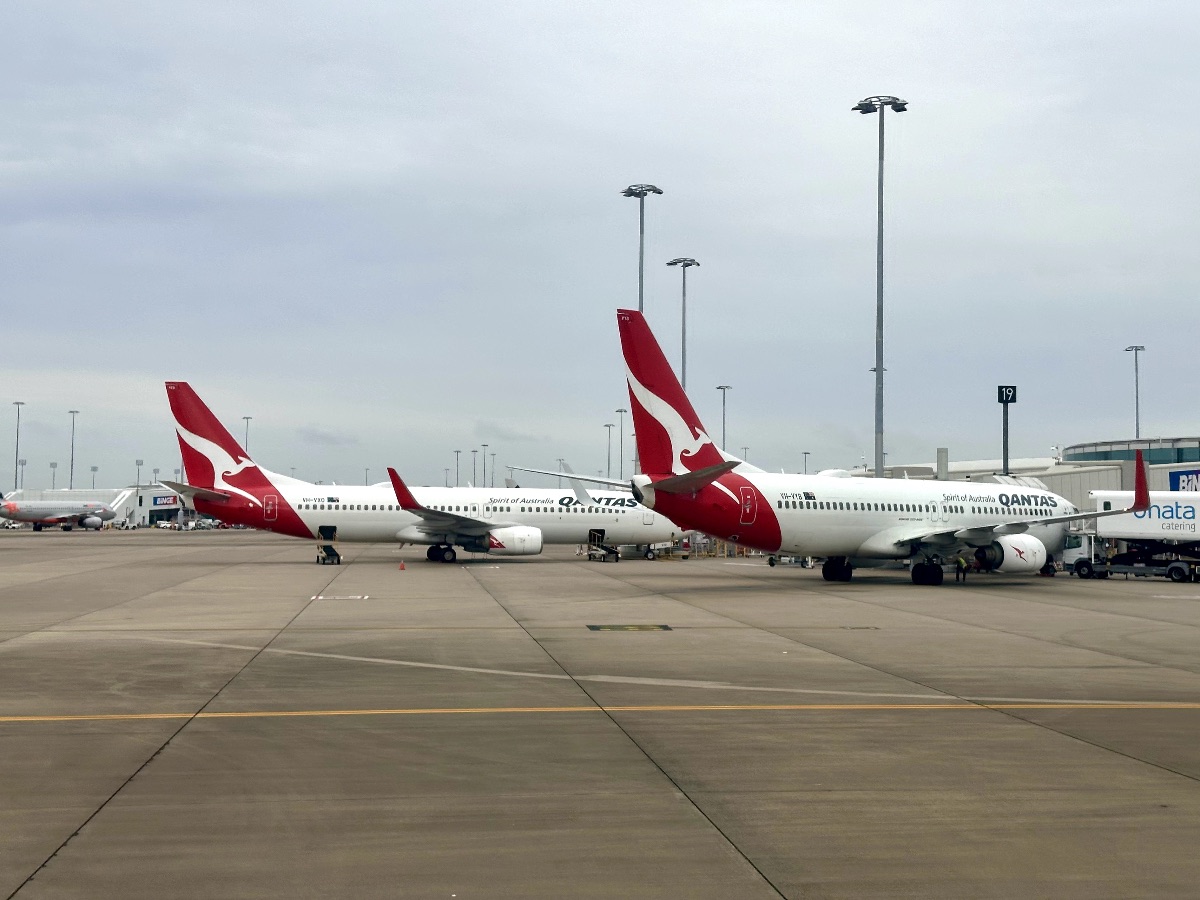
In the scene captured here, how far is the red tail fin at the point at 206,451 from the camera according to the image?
1794 inches

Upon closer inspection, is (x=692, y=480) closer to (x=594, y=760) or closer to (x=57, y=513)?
(x=594, y=760)

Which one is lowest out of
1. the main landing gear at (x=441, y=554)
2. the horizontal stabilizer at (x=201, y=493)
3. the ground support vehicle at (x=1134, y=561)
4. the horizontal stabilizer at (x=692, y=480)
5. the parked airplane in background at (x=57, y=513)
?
the parked airplane in background at (x=57, y=513)

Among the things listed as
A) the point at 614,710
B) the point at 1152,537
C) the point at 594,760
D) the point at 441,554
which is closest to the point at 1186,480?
the point at 1152,537

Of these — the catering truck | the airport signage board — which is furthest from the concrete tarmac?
the airport signage board

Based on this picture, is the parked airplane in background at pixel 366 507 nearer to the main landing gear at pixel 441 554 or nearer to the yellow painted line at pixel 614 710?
Answer: the main landing gear at pixel 441 554

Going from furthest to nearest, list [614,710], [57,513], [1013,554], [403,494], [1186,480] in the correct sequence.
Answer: [57,513], [1186,480], [403,494], [1013,554], [614,710]

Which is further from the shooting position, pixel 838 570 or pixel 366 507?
pixel 366 507

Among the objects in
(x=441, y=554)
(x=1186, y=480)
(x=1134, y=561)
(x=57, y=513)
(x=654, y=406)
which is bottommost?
(x=57, y=513)

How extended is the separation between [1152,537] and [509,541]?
2424 cm

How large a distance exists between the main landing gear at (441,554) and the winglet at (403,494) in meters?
2.75

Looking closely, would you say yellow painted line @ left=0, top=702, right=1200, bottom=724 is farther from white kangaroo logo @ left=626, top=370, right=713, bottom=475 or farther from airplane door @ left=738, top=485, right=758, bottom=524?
airplane door @ left=738, top=485, right=758, bottom=524

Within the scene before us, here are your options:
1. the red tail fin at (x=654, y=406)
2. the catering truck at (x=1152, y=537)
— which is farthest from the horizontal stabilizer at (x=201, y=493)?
the catering truck at (x=1152, y=537)

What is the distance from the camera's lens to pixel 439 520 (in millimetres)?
46250

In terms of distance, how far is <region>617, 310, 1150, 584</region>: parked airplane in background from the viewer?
31.2 metres
